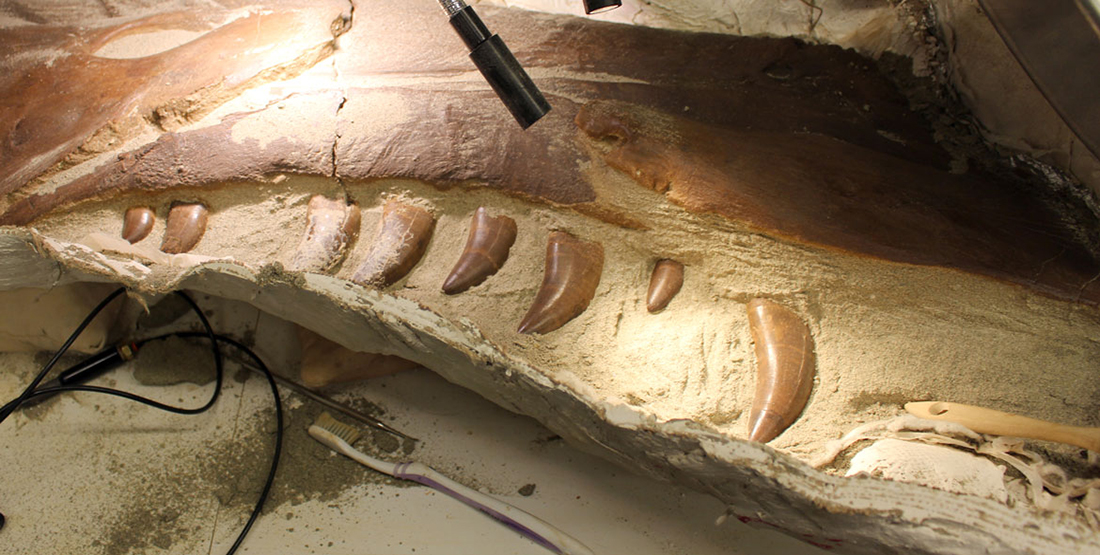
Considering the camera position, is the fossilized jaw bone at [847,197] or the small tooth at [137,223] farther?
the small tooth at [137,223]

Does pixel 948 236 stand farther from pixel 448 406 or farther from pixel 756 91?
pixel 448 406

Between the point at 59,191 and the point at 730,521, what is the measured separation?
155 cm

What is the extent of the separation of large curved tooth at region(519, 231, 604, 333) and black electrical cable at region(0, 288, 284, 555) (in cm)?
71

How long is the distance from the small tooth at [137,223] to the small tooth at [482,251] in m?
0.65

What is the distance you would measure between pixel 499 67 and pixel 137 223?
2.78 feet

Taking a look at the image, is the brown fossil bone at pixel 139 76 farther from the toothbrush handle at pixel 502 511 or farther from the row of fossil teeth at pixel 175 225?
the toothbrush handle at pixel 502 511

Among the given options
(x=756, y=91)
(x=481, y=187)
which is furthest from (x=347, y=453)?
(x=756, y=91)

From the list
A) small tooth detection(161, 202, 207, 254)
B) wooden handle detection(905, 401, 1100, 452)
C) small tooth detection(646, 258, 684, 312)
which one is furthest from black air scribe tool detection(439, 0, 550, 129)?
wooden handle detection(905, 401, 1100, 452)

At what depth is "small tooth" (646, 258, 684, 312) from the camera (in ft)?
4.13

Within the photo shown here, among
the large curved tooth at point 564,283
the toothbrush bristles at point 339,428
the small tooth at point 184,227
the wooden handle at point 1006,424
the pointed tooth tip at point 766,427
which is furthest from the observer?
the toothbrush bristles at point 339,428

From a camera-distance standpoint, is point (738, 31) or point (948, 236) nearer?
point (948, 236)

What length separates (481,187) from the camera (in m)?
1.33

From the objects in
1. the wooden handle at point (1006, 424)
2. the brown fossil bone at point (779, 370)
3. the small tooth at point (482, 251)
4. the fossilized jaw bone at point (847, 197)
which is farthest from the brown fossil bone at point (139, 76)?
the wooden handle at point (1006, 424)

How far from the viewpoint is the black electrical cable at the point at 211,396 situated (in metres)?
1.43
